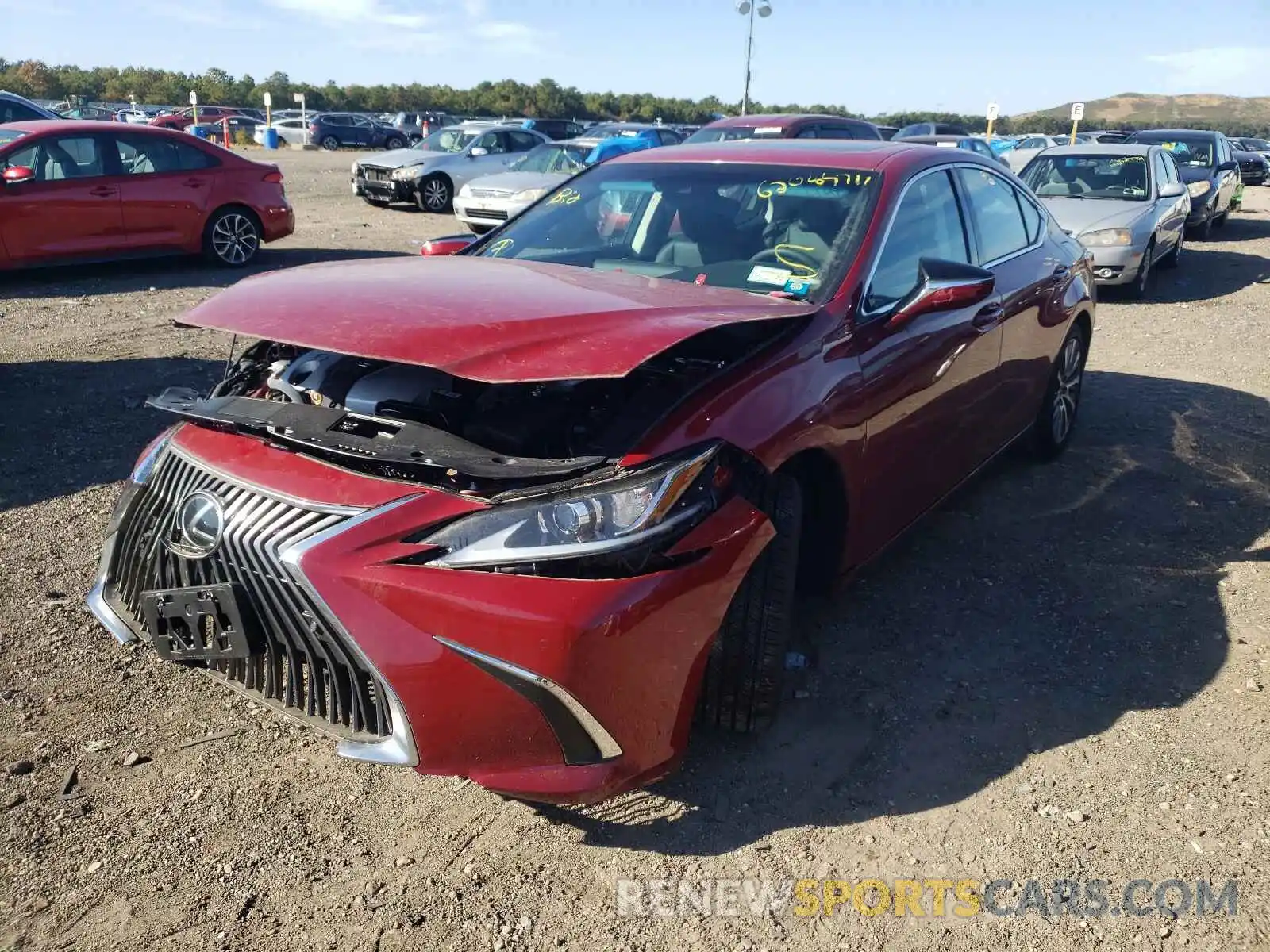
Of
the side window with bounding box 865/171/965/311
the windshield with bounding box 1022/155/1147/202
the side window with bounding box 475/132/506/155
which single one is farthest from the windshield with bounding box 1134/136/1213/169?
the side window with bounding box 865/171/965/311

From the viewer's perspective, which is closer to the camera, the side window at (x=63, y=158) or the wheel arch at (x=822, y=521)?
the wheel arch at (x=822, y=521)

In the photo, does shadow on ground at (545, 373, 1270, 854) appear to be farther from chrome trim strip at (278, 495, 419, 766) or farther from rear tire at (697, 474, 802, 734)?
chrome trim strip at (278, 495, 419, 766)

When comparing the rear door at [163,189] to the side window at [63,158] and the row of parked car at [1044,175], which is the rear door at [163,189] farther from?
the row of parked car at [1044,175]

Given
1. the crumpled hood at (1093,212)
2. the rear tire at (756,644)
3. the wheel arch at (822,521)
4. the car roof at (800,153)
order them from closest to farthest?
the rear tire at (756,644)
the wheel arch at (822,521)
the car roof at (800,153)
the crumpled hood at (1093,212)

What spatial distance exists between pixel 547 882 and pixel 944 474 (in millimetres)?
2418

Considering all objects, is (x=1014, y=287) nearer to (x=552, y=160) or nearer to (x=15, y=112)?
(x=552, y=160)

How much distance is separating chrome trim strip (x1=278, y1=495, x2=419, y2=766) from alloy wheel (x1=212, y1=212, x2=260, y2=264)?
980cm

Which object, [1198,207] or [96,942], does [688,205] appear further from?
[1198,207]

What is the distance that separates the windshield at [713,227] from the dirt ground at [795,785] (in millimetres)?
1341

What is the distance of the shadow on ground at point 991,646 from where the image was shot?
2.85m

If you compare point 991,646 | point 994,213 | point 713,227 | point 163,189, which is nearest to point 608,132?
point 163,189

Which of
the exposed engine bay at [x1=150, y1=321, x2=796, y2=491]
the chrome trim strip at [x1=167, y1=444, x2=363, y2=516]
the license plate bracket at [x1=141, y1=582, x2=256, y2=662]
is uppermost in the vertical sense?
the exposed engine bay at [x1=150, y1=321, x2=796, y2=491]

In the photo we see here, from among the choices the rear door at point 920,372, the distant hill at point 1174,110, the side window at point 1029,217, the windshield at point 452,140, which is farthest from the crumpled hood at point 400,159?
the distant hill at point 1174,110

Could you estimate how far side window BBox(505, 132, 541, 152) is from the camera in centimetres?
1877
